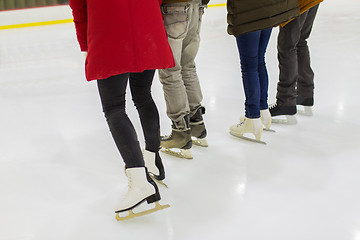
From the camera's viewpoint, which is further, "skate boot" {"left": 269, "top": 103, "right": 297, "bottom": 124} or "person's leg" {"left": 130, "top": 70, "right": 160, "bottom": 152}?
"skate boot" {"left": 269, "top": 103, "right": 297, "bottom": 124}

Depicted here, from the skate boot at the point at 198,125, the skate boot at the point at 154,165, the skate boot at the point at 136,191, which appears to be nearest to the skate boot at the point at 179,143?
the skate boot at the point at 198,125

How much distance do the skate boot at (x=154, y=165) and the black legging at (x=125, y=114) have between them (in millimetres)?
55

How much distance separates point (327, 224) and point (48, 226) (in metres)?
1.03

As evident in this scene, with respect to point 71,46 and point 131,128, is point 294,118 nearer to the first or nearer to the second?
point 131,128

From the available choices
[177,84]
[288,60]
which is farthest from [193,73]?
[288,60]

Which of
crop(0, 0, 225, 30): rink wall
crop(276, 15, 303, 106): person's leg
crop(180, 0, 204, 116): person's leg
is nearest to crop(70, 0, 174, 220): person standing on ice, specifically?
crop(180, 0, 204, 116): person's leg

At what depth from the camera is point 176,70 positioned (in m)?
1.85

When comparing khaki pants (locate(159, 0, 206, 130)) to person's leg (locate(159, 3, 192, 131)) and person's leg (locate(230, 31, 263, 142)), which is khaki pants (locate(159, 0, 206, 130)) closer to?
person's leg (locate(159, 3, 192, 131))

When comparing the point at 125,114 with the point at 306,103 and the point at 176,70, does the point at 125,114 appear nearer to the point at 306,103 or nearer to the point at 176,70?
the point at 176,70

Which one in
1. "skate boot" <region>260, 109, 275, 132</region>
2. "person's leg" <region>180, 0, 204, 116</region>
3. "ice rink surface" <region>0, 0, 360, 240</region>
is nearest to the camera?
"ice rink surface" <region>0, 0, 360, 240</region>

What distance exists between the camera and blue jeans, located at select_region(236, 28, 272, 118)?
2.00 meters

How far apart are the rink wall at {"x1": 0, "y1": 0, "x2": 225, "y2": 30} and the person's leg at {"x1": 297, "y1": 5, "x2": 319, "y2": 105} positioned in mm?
7683

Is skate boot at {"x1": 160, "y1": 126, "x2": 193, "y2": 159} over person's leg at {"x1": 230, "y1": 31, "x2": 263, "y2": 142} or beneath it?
beneath

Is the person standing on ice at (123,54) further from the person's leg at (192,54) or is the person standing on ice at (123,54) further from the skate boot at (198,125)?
the skate boot at (198,125)
